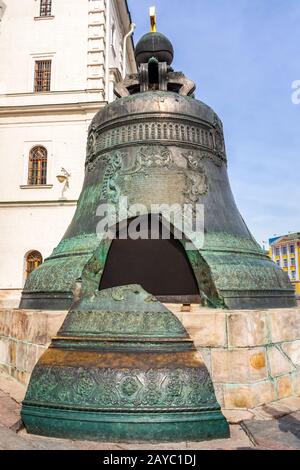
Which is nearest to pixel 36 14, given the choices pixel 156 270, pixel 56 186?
pixel 56 186

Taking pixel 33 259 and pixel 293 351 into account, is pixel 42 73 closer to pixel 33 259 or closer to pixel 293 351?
pixel 33 259

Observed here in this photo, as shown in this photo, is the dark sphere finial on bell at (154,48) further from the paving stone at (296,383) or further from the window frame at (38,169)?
the window frame at (38,169)

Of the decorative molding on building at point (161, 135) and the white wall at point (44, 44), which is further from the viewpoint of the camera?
the white wall at point (44, 44)

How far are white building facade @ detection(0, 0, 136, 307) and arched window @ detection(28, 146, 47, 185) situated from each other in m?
0.04

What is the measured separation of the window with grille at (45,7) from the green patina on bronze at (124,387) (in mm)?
19158

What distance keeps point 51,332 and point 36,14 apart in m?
18.7

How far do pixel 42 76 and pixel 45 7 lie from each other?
3.25 meters

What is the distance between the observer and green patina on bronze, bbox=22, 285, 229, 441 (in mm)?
2070

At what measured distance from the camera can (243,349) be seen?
2742 mm

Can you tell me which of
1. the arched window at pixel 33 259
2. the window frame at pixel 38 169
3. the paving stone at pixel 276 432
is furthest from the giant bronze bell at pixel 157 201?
the window frame at pixel 38 169

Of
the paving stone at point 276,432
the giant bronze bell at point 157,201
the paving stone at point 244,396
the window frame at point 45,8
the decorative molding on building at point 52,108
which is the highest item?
the window frame at point 45,8

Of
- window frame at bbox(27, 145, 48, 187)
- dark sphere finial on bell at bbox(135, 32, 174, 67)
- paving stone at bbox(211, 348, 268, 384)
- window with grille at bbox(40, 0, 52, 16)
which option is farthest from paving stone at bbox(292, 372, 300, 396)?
window with grille at bbox(40, 0, 52, 16)

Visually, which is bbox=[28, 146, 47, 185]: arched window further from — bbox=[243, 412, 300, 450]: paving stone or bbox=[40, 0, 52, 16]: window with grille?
bbox=[243, 412, 300, 450]: paving stone

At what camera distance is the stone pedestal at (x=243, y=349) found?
269 cm
